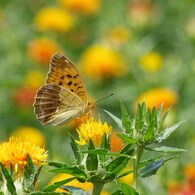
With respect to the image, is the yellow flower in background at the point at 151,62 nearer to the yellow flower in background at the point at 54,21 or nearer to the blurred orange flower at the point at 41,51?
the blurred orange flower at the point at 41,51

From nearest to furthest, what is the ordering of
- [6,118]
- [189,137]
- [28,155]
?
[28,155] < [189,137] < [6,118]

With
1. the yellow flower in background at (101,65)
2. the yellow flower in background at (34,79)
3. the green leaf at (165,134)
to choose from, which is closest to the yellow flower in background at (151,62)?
the yellow flower in background at (101,65)

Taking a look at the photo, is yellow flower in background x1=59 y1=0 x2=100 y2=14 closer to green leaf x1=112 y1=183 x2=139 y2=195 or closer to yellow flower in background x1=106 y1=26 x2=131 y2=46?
yellow flower in background x1=106 y1=26 x2=131 y2=46

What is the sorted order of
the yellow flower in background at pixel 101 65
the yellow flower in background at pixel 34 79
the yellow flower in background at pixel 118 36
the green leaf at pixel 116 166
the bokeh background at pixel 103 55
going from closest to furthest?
1. the green leaf at pixel 116 166
2. the bokeh background at pixel 103 55
3. the yellow flower in background at pixel 34 79
4. the yellow flower in background at pixel 101 65
5. the yellow flower in background at pixel 118 36

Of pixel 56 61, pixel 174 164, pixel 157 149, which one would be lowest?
pixel 174 164

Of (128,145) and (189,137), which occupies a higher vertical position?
(128,145)

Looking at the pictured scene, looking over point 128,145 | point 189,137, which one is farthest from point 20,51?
point 128,145

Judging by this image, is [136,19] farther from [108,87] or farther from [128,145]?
[128,145]
